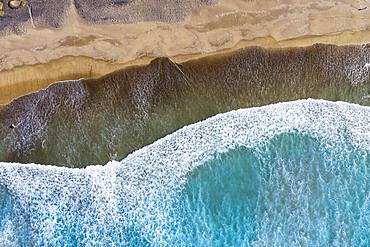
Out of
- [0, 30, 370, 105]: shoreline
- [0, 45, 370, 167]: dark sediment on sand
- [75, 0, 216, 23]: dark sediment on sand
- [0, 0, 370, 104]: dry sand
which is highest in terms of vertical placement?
[75, 0, 216, 23]: dark sediment on sand

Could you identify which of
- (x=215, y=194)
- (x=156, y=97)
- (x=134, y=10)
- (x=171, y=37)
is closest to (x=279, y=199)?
(x=215, y=194)

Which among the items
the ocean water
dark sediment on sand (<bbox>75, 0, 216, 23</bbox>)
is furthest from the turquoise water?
dark sediment on sand (<bbox>75, 0, 216, 23</bbox>)

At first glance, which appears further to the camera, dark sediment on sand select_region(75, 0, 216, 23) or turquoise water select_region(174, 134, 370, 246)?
dark sediment on sand select_region(75, 0, 216, 23)

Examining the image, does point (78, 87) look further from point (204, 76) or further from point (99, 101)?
point (204, 76)

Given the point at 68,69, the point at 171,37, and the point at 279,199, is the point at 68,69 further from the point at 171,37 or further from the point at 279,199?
the point at 279,199

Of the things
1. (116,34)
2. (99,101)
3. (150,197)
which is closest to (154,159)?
(150,197)

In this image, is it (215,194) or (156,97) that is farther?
(156,97)

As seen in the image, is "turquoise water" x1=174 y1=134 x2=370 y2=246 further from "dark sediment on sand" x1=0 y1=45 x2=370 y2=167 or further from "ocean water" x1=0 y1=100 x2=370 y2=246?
"dark sediment on sand" x1=0 y1=45 x2=370 y2=167
